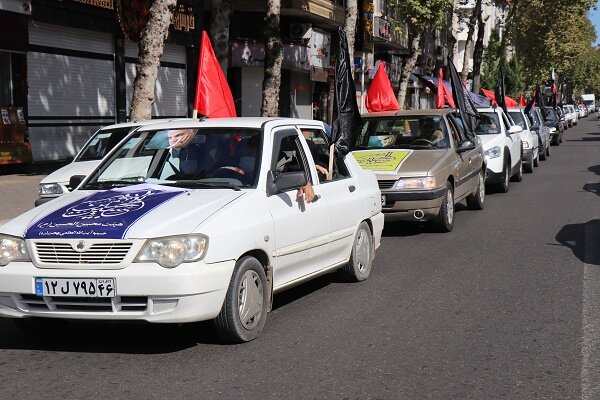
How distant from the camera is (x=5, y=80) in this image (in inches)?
824

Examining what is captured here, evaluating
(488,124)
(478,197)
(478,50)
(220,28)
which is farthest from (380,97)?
(478,50)

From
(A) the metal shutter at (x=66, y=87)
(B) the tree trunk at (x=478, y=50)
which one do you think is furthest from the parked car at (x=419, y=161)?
(B) the tree trunk at (x=478, y=50)

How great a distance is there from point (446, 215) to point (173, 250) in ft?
23.0

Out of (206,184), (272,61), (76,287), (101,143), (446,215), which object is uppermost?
(272,61)

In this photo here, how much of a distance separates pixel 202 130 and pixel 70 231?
1.78 metres

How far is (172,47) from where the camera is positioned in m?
28.3

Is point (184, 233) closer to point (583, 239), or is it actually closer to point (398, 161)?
point (398, 161)

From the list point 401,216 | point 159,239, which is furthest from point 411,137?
point 159,239

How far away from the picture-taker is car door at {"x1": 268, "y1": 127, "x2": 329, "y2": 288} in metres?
6.88

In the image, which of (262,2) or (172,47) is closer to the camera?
(172,47)

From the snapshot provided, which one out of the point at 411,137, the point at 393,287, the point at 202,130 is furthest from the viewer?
the point at 411,137

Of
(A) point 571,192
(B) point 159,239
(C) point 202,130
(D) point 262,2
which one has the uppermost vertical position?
(D) point 262,2

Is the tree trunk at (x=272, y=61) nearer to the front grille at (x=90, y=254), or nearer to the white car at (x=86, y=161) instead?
the white car at (x=86, y=161)

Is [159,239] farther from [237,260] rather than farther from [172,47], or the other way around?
[172,47]
